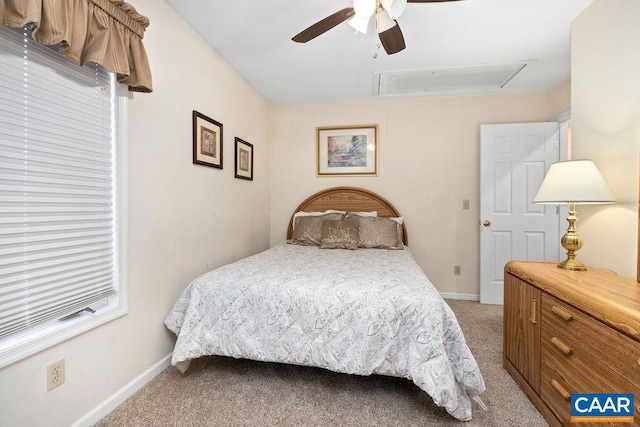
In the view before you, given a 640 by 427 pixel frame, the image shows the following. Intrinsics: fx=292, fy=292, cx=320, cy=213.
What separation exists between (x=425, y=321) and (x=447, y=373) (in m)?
0.26

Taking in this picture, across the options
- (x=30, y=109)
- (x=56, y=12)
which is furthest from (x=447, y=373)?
(x=56, y=12)

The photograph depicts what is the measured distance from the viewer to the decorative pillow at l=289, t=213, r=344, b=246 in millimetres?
3291

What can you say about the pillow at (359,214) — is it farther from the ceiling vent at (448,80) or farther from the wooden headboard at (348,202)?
the ceiling vent at (448,80)

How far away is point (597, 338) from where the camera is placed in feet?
3.89

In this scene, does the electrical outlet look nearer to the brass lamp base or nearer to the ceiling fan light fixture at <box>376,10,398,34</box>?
the ceiling fan light fixture at <box>376,10,398,34</box>

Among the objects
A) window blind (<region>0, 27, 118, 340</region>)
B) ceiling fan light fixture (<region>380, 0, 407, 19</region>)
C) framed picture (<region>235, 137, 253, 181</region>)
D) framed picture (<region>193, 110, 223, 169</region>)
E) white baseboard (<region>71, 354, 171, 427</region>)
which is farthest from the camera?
framed picture (<region>235, 137, 253, 181</region>)

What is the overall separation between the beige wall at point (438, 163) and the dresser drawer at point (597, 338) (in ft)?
6.83

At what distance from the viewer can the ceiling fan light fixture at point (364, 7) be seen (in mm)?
1640

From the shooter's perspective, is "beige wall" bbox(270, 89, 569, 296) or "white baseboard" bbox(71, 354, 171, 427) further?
"beige wall" bbox(270, 89, 569, 296)

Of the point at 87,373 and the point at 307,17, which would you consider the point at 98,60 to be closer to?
the point at 307,17

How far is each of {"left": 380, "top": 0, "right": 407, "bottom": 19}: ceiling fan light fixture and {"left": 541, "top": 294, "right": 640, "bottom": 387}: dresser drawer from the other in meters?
1.74

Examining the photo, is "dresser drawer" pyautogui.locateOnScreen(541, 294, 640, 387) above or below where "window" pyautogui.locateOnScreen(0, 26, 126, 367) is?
below

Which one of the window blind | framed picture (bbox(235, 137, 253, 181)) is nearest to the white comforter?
the window blind

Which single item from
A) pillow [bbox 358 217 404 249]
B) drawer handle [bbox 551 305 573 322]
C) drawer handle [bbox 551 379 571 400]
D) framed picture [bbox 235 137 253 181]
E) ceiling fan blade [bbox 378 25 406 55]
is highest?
ceiling fan blade [bbox 378 25 406 55]
